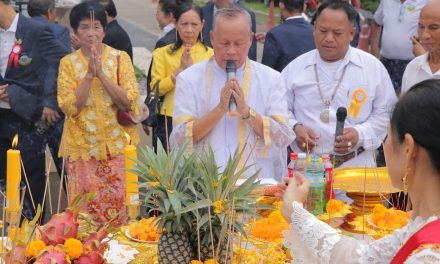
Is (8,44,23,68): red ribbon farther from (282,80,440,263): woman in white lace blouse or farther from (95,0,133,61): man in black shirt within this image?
(282,80,440,263): woman in white lace blouse

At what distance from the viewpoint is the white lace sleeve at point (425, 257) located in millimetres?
1633

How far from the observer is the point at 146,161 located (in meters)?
2.45

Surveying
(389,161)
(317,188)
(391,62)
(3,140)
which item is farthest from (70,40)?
(389,161)

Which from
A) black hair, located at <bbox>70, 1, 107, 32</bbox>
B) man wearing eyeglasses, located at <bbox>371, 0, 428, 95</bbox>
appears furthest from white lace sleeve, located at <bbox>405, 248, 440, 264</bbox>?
man wearing eyeglasses, located at <bbox>371, 0, 428, 95</bbox>

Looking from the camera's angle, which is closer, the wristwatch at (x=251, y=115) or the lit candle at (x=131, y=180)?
the lit candle at (x=131, y=180)

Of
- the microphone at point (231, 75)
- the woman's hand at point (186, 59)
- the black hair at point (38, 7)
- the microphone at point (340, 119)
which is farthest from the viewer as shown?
the black hair at point (38, 7)

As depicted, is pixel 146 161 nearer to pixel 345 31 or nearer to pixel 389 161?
pixel 389 161

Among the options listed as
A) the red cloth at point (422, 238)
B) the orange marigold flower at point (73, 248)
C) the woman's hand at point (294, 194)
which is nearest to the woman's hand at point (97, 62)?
the orange marigold flower at point (73, 248)

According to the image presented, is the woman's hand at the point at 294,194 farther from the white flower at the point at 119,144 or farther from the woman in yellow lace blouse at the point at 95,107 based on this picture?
the white flower at the point at 119,144

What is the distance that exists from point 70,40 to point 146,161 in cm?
369

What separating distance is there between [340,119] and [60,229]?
1.66 m

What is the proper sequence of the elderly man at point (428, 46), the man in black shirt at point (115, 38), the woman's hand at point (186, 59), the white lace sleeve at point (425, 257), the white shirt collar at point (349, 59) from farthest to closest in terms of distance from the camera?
the man in black shirt at point (115, 38)
the woman's hand at point (186, 59)
the white shirt collar at point (349, 59)
the elderly man at point (428, 46)
the white lace sleeve at point (425, 257)

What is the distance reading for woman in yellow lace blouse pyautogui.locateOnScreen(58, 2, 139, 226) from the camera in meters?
4.39

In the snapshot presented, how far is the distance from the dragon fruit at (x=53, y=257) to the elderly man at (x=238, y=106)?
1290 mm
